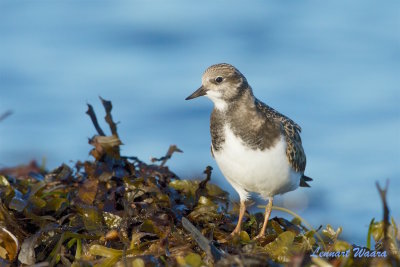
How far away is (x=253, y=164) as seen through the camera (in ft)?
12.8

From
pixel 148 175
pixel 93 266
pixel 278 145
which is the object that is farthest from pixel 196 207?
pixel 93 266

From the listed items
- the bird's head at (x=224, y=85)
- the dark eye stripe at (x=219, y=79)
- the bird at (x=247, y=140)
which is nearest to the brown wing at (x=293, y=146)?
the bird at (x=247, y=140)

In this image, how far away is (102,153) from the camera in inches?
158

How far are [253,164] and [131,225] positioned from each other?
0.91 meters

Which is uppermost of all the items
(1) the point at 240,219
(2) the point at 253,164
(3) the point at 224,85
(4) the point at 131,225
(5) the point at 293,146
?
(3) the point at 224,85

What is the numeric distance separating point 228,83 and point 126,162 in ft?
2.60

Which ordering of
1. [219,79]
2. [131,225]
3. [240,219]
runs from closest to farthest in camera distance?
[131,225], [240,219], [219,79]

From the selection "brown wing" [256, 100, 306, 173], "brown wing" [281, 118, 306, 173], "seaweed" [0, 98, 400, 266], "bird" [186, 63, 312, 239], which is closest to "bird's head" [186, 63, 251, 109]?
"bird" [186, 63, 312, 239]

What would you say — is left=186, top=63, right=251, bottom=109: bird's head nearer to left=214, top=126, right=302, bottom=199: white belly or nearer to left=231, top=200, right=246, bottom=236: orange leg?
left=214, top=126, right=302, bottom=199: white belly

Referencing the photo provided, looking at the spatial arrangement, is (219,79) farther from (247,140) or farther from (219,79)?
(247,140)

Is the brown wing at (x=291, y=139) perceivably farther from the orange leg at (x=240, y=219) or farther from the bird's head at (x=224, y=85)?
the orange leg at (x=240, y=219)

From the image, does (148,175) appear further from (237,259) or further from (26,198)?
(237,259)

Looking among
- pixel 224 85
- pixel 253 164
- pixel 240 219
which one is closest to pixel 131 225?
pixel 240 219

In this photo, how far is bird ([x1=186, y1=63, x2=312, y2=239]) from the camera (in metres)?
3.91
